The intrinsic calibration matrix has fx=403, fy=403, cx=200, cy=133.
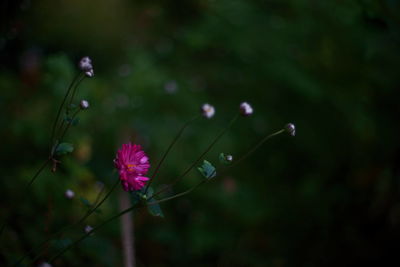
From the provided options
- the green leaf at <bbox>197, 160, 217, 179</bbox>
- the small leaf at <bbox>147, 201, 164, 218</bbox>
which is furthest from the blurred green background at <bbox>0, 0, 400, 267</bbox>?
the green leaf at <bbox>197, 160, 217, 179</bbox>

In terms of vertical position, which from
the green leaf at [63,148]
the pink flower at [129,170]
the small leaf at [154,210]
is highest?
the green leaf at [63,148]

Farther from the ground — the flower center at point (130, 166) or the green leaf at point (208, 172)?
the flower center at point (130, 166)

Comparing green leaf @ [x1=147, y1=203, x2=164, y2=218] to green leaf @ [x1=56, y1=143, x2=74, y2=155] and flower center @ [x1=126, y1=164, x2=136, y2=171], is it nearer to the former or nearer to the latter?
flower center @ [x1=126, y1=164, x2=136, y2=171]

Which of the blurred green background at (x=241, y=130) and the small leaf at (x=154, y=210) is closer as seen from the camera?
the small leaf at (x=154, y=210)

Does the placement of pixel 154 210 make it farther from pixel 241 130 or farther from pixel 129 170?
pixel 241 130

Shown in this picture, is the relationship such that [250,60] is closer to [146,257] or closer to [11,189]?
[146,257]

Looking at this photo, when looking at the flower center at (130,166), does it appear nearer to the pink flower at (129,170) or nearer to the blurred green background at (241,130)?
the pink flower at (129,170)

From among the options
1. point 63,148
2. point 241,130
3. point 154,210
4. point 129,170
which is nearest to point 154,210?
point 154,210

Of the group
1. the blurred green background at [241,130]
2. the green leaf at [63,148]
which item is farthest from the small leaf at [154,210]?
the blurred green background at [241,130]
